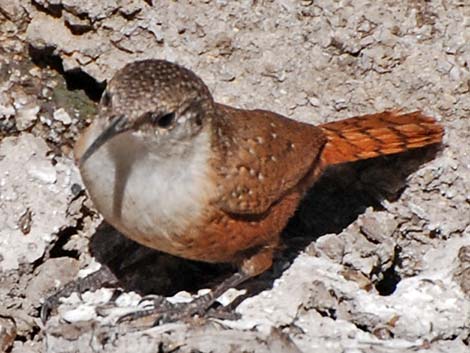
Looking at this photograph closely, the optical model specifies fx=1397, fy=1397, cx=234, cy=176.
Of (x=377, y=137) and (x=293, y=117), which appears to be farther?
(x=293, y=117)

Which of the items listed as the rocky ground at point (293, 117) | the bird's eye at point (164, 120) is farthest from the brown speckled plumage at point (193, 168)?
the rocky ground at point (293, 117)

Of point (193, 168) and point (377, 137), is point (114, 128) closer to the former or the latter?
point (193, 168)

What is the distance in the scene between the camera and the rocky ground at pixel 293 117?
5398mm

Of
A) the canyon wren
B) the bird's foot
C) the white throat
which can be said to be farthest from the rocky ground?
the white throat

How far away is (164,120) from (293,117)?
110 cm

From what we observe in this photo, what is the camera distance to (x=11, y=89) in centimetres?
574

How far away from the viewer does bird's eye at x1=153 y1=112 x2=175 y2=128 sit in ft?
15.5

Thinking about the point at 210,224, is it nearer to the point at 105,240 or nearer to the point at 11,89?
the point at 105,240

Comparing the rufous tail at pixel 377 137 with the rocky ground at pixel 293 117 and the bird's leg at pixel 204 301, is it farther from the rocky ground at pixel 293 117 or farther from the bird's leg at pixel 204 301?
the bird's leg at pixel 204 301

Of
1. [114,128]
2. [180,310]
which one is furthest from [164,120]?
[180,310]

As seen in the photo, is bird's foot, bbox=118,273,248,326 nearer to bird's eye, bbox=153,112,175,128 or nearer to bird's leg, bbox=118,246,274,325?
bird's leg, bbox=118,246,274,325

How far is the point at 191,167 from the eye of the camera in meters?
4.91

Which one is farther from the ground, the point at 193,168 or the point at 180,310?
→ the point at 193,168

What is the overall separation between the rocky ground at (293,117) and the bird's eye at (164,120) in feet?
2.71
